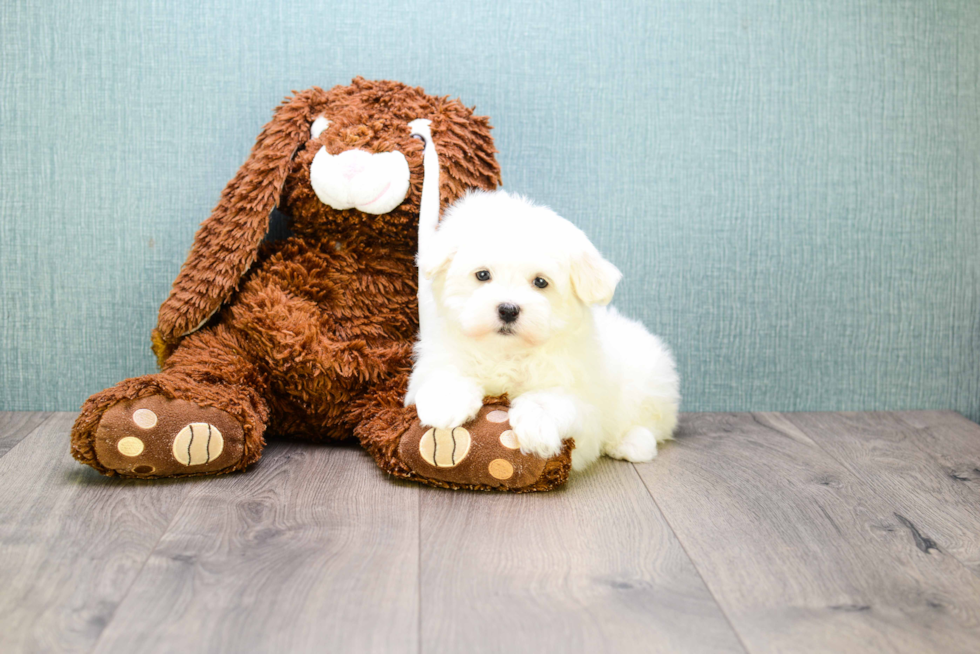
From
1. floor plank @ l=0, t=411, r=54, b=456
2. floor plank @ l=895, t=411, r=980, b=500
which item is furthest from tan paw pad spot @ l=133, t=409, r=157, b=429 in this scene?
floor plank @ l=895, t=411, r=980, b=500

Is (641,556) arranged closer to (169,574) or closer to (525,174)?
(169,574)

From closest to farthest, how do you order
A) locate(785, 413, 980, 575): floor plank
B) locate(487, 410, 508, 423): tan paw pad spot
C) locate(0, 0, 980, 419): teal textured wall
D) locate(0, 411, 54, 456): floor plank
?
locate(785, 413, 980, 575): floor plank, locate(487, 410, 508, 423): tan paw pad spot, locate(0, 411, 54, 456): floor plank, locate(0, 0, 980, 419): teal textured wall

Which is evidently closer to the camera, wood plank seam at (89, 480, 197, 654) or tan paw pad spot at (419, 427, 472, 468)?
wood plank seam at (89, 480, 197, 654)

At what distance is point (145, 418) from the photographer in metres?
1.46

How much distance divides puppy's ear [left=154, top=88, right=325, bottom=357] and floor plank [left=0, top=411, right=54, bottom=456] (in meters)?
0.39

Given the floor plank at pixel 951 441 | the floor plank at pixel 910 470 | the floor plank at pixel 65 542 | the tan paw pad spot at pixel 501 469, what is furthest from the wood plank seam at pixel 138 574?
the floor plank at pixel 951 441

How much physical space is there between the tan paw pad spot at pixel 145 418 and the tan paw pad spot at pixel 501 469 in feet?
1.96

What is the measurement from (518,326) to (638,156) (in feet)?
2.67

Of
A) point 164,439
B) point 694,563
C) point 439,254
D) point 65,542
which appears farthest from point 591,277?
point 65,542

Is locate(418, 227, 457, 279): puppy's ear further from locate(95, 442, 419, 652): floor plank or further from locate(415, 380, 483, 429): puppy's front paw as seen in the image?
locate(95, 442, 419, 652): floor plank

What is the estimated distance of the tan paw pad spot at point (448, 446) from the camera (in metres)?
1.46

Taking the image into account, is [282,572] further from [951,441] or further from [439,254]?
[951,441]

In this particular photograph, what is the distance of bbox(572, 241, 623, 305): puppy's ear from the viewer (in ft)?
4.77

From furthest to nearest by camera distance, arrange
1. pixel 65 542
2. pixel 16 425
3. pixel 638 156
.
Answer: pixel 638 156
pixel 16 425
pixel 65 542
